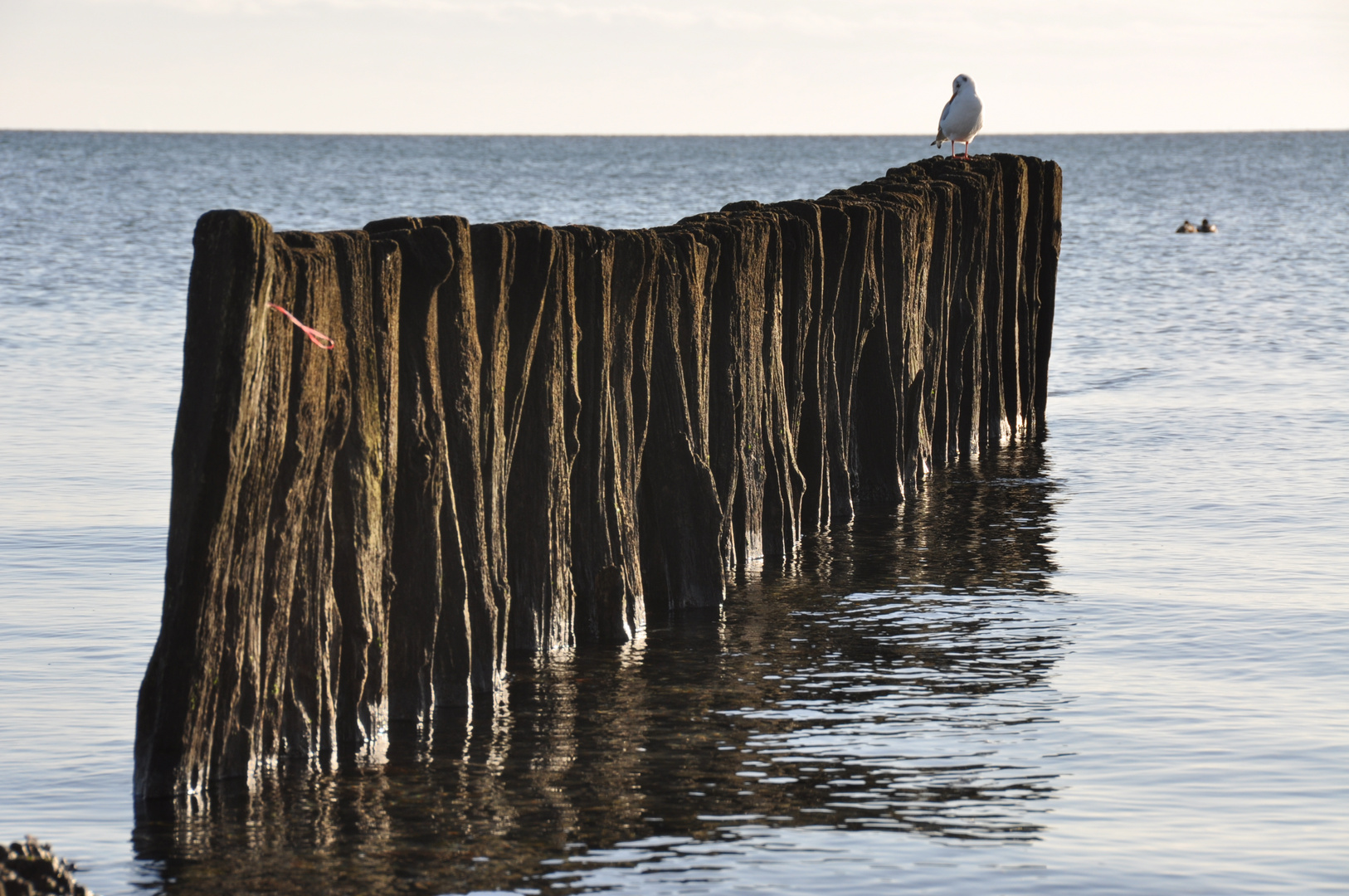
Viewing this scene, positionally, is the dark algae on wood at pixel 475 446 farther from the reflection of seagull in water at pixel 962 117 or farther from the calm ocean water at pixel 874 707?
the reflection of seagull in water at pixel 962 117

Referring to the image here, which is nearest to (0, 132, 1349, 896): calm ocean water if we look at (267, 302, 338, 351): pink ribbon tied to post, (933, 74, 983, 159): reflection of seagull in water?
(267, 302, 338, 351): pink ribbon tied to post

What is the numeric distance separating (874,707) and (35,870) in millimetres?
3535

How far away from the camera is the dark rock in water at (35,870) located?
12.7 feet

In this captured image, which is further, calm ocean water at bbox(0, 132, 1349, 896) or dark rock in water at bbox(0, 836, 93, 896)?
calm ocean water at bbox(0, 132, 1349, 896)

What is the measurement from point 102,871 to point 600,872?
A: 1492 millimetres

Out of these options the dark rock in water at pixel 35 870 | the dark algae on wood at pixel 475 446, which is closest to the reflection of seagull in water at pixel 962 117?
the dark algae on wood at pixel 475 446

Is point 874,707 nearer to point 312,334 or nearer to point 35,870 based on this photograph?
point 312,334

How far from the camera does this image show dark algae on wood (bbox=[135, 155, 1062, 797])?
4.96m

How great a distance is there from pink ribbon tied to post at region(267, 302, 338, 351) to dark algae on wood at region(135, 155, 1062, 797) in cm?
3

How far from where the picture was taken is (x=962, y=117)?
627 inches

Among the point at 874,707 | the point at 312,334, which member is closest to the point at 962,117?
the point at 874,707

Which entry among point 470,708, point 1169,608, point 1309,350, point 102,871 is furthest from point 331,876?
point 1309,350

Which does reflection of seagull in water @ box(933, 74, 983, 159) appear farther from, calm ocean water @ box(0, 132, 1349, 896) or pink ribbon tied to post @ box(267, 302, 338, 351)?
pink ribbon tied to post @ box(267, 302, 338, 351)

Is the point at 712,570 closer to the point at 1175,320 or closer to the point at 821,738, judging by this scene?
the point at 821,738
